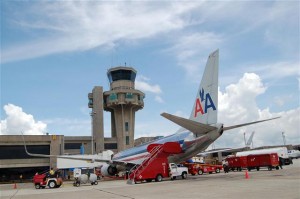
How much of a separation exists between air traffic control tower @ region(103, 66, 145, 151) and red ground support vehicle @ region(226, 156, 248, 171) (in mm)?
48140

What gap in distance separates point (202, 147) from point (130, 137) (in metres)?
67.3

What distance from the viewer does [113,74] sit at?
3851 inches

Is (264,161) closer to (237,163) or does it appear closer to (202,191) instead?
(237,163)

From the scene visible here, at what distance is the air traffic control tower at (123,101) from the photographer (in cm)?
9450

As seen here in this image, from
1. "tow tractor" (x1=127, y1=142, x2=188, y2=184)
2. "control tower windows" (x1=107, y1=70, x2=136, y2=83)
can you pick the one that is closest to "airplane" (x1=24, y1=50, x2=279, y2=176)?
"tow tractor" (x1=127, y1=142, x2=188, y2=184)

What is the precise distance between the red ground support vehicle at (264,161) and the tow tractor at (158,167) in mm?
18781

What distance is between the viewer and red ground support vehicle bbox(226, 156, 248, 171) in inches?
1935

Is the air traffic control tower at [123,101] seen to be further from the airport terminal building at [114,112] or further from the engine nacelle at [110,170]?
the engine nacelle at [110,170]

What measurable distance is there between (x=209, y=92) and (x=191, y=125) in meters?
4.70

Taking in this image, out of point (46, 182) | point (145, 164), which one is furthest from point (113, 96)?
point (46, 182)

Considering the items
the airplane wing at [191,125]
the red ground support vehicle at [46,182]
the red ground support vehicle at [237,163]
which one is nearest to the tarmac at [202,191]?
the airplane wing at [191,125]

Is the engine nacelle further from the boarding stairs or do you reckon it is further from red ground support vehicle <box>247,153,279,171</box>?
red ground support vehicle <box>247,153,279,171</box>

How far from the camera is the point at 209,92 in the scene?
29406 millimetres

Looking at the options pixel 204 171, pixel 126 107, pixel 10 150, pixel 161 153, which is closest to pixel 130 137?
pixel 126 107
